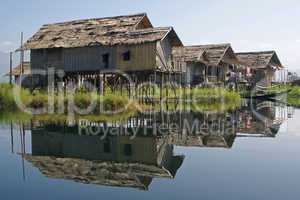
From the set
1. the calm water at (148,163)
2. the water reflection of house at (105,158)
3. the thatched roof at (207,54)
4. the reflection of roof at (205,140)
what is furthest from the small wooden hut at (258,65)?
the water reflection of house at (105,158)

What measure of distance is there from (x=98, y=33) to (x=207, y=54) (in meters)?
12.8

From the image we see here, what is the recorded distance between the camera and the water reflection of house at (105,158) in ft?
29.0

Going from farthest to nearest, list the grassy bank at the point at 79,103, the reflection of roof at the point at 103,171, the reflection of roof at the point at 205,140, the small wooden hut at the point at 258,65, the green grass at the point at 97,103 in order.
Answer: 1. the small wooden hut at the point at 258,65
2. the grassy bank at the point at 79,103
3. the green grass at the point at 97,103
4. the reflection of roof at the point at 205,140
5. the reflection of roof at the point at 103,171

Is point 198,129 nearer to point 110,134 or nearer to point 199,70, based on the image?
point 110,134

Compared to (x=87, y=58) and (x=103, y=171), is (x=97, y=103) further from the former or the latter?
(x=103, y=171)

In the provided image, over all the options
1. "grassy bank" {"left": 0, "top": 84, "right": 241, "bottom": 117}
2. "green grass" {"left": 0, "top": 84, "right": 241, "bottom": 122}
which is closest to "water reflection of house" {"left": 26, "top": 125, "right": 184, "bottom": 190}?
"green grass" {"left": 0, "top": 84, "right": 241, "bottom": 122}

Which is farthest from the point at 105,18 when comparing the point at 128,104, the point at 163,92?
the point at 128,104

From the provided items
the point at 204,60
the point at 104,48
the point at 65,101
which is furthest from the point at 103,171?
the point at 204,60

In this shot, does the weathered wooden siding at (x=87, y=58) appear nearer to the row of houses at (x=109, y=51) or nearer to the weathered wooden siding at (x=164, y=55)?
the row of houses at (x=109, y=51)

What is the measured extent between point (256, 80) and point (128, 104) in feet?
87.9

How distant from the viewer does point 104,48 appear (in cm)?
2681

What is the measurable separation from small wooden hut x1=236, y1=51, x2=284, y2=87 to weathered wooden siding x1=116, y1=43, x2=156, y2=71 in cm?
2011

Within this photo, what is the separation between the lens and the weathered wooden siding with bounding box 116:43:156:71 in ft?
82.7

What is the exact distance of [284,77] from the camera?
172 feet
